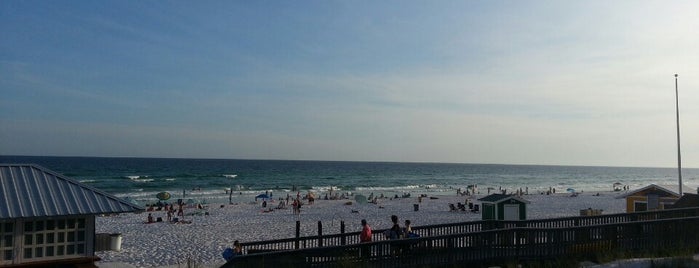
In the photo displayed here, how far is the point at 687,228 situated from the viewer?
569 inches

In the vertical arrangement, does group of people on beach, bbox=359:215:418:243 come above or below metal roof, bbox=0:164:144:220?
below

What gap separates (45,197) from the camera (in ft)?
35.6

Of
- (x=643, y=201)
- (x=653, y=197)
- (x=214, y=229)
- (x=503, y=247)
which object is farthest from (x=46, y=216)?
(x=643, y=201)

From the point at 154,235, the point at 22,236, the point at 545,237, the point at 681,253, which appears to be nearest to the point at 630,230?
the point at 681,253

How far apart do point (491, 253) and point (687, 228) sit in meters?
5.48

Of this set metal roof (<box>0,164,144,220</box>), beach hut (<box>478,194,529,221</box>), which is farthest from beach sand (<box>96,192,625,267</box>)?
beach hut (<box>478,194,529,221</box>)

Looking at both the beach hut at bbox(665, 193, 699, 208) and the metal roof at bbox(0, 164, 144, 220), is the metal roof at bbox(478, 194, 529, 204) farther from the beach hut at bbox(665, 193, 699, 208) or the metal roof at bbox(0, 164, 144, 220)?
the metal roof at bbox(0, 164, 144, 220)

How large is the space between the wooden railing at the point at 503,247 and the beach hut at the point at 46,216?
116 inches

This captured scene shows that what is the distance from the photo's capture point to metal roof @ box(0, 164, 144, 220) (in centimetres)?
1039

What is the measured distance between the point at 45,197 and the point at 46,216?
0.56 meters

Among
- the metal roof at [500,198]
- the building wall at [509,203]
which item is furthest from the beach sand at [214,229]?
the building wall at [509,203]

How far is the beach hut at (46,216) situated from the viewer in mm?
10453

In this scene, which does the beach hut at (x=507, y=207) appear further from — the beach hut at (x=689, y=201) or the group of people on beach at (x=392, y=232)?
the group of people on beach at (x=392, y=232)

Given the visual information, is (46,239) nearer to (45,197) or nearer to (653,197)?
(45,197)
